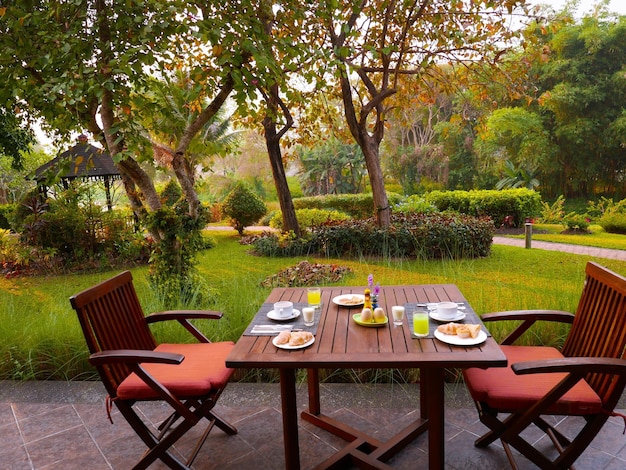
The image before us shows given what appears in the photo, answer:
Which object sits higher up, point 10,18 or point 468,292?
point 10,18

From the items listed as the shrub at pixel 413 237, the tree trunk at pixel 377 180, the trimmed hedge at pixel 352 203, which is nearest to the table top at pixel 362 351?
the shrub at pixel 413 237

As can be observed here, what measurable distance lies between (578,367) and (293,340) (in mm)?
1203

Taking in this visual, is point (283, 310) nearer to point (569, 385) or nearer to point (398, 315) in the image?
point (398, 315)

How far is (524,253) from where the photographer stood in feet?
30.2

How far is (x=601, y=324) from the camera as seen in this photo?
7.74ft

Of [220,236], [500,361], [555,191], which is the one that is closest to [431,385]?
[500,361]

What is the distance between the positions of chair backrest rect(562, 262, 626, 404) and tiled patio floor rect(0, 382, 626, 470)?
20.4 inches

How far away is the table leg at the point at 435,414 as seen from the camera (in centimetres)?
208

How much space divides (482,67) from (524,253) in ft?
12.0

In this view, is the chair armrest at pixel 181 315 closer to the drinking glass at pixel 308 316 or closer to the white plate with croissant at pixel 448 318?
the drinking glass at pixel 308 316

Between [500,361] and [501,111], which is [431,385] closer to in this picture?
[500,361]

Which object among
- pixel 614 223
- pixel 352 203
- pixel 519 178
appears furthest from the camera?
pixel 519 178

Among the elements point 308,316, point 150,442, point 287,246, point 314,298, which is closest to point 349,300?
point 314,298

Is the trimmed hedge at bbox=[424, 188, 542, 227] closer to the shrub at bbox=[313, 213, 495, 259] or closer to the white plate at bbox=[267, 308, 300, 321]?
the shrub at bbox=[313, 213, 495, 259]
